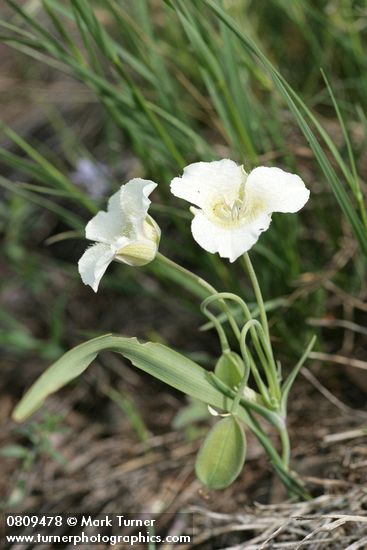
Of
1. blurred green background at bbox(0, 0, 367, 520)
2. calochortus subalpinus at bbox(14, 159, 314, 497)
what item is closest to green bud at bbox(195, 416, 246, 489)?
calochortus subalpinus at bbox(14, 159, 314, 497)

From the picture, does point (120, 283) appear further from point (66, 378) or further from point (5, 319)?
point (66, 378)

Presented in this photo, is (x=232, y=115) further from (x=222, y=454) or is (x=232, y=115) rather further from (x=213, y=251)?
(x=222, y=454)

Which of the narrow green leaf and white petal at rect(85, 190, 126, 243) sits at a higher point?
white petal at rect(85, 190, 126, 243)

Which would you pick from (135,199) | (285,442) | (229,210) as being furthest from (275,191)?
(285,442)

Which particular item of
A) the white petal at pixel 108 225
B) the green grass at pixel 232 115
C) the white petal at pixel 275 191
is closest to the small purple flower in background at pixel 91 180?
the green grass at pixel 232 115

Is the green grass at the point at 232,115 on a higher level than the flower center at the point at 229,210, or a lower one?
higher

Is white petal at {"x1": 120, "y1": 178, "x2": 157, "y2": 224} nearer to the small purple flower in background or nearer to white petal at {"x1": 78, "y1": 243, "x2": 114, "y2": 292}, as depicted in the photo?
white petal at {"x1": 78, "y1": 243, "x2": 114, "y2": 292}

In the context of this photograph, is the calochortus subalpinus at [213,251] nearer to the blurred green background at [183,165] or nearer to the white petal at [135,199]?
the white petal at [135,199]

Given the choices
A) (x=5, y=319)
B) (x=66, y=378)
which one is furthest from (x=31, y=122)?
(x=66, y=378)

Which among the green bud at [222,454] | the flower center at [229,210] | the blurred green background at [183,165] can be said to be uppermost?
the blurred green background at [183,165]
